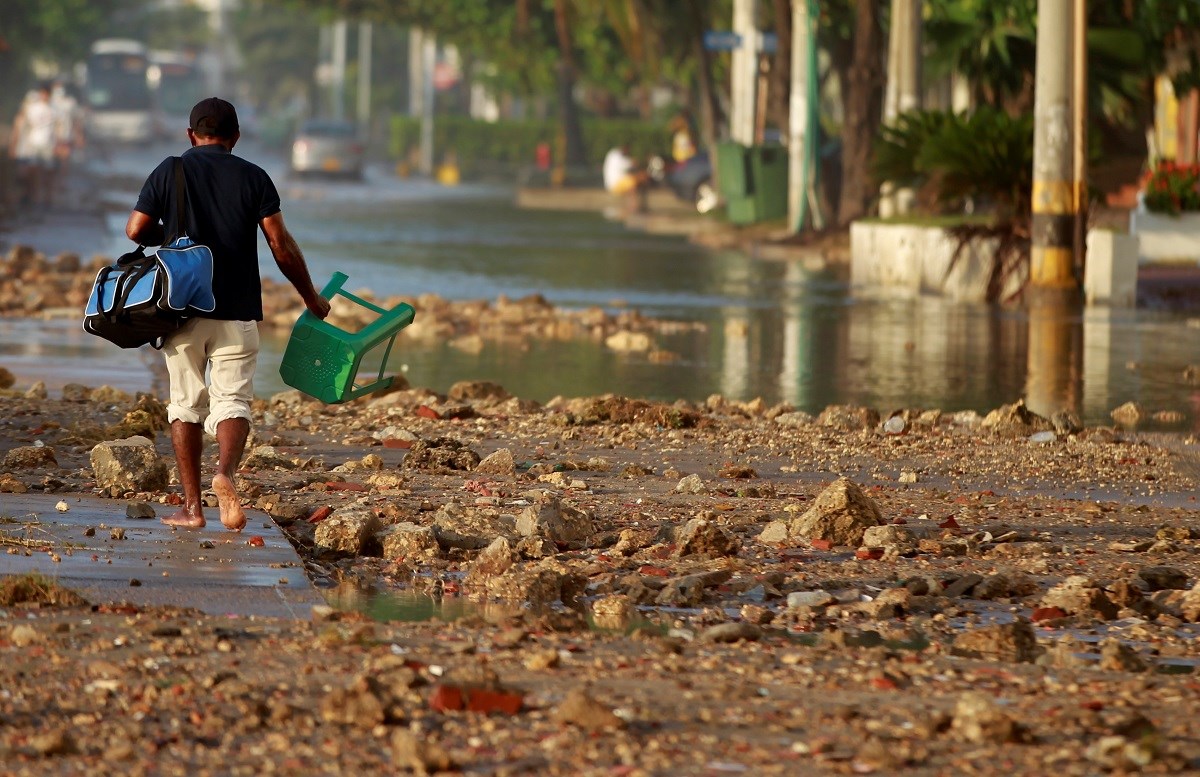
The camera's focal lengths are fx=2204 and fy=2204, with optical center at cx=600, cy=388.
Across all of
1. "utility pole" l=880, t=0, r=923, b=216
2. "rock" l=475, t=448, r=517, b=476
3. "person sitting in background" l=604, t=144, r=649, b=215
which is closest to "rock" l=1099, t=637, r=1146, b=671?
"rock" l=475, t=448, r=517, b=476

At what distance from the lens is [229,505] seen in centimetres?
754

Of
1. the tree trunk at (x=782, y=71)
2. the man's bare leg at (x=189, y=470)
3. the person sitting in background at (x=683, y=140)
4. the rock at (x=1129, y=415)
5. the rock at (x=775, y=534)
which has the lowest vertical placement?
the rock at (x=1129, y=415)

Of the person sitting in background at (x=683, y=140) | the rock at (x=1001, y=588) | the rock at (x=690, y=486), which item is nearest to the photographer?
the rock at (x=1001, y=588)

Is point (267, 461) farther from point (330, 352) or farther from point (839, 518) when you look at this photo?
point (839, 518)

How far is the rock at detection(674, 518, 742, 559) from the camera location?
24.8 ft

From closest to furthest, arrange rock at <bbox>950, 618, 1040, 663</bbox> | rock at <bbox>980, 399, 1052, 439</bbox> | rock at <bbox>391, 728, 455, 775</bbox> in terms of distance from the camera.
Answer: rock at <bbox>391, 728, 455, 775</bbox>, rock at <bbox>950, 618, 1040, 663</bbox>, rock at <bbox>980, 399, 1052, 439</bbox>

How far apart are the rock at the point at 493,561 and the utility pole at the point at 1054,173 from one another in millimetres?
12451

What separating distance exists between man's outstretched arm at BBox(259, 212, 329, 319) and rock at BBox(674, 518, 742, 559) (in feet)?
5.05

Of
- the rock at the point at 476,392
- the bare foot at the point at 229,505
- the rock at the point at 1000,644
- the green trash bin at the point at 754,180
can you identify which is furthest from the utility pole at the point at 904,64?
the rock at the point at 1000,644

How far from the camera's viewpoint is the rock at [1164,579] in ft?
23.6

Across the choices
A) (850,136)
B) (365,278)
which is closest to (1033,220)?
(365,278)

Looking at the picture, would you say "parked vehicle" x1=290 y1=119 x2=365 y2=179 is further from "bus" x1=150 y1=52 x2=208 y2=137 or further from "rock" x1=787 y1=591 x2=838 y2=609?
"rock" x1=787 y1=591 x2=838 y2=609

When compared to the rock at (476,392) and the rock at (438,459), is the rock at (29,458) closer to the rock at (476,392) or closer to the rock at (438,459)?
the rock at (438,459)

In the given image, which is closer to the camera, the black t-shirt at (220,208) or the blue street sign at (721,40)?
the black t-shirt at (220,208)
